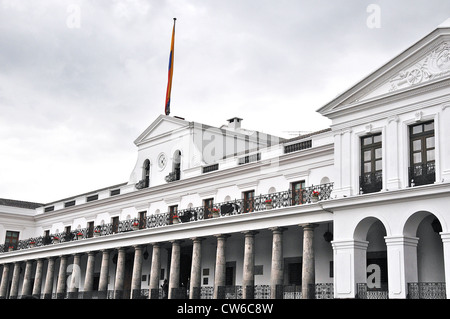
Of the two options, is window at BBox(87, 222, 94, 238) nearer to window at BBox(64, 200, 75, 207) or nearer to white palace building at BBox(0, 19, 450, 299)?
white palace building at BBox(0, 19, 450, 299)

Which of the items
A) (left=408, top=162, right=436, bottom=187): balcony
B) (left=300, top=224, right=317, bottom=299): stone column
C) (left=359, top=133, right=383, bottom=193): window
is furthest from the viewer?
(left=300, top=224, right=317, bottom=299): stone column

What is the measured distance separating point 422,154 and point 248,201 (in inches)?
335

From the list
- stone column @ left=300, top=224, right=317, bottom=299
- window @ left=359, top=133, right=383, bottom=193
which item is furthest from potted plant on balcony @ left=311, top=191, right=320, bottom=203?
window @ left=359, top=133, right=383, bottom=193

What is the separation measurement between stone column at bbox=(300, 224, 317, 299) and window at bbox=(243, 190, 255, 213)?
3636 mm

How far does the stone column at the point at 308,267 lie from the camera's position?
20.6 m

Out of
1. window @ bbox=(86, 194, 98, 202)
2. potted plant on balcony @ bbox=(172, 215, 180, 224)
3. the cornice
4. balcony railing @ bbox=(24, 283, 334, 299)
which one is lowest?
balcony railing @ bbox=(24, 283, 334, 299)

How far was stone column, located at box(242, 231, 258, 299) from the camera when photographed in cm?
2286

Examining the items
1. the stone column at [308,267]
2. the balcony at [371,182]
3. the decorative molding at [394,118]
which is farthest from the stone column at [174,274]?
the decorative molding at [394,118]

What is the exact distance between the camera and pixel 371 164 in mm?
20000

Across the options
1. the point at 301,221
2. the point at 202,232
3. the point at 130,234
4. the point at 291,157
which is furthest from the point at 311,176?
the point at 130,234

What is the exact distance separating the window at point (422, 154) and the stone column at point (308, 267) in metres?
4.61

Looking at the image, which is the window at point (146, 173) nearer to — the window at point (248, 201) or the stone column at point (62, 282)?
the stone column at point (62, 282)
